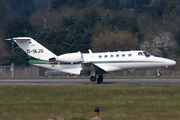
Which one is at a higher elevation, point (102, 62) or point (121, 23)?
point (121, 23)

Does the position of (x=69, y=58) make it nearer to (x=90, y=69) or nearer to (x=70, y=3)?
(x=90, y=69)

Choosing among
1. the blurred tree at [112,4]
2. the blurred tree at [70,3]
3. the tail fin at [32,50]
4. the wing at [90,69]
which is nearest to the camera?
the wing at [90,69]

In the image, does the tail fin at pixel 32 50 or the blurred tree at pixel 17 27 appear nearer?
the tail fin at pixel 32 50

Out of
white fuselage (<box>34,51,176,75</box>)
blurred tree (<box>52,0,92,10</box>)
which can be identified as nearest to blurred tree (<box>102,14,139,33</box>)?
blurred tree (<box>52,0,92,10</box>)

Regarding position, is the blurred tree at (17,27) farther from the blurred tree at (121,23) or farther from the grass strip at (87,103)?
the grass strip at (87,103)

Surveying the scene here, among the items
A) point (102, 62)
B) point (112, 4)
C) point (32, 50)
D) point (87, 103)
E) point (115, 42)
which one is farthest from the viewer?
point (112, 4)

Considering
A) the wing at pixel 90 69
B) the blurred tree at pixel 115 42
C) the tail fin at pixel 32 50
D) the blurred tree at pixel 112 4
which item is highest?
the blurred tree at pixel 112 4

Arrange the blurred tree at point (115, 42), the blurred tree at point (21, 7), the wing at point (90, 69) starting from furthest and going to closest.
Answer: the blurred tree at point (21, 7) → the blurred tree at point (115, 42) → the wing at point (90, 69)

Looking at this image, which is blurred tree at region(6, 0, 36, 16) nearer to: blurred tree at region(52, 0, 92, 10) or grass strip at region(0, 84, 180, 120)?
blurred tree at region(52, 0, 92, 10)

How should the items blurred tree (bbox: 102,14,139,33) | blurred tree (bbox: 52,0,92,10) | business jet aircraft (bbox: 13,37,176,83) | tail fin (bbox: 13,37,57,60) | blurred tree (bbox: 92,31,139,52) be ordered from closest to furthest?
1. business jet aircraft (bbox: 13,37,176,83)
2. tail fin (bbox: 13,37,57,60)
3. blurred tree (bbox: 92,31,139,52)
4. blurred tree (bbox: 102,14,139,33)
5. blurred tree (bbox: 52,0,92,10)

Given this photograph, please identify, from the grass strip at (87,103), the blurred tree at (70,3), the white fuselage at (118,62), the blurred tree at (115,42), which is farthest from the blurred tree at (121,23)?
the grass strip at (87,103)

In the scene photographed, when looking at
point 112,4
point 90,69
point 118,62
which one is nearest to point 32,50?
point 90,69

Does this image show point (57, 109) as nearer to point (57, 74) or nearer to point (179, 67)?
point (57, 74)

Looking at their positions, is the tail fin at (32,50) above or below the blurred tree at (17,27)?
below
